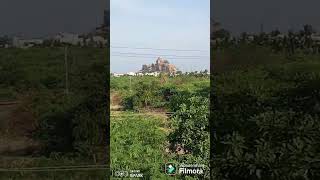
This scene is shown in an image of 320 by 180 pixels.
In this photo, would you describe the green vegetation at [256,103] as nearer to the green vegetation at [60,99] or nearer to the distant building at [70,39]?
the green vegetation at [60,99]

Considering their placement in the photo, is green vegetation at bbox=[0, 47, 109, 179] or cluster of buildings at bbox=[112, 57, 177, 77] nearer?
cluster of buildings at bbox=[112, 57, 177, 77]

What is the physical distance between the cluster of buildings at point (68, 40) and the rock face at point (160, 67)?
473 millimetres

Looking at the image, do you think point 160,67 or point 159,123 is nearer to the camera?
point 160,67

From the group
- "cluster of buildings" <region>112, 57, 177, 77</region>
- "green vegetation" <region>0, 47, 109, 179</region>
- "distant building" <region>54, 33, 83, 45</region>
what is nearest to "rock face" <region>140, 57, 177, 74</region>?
"cluster of buildings" <region>112, 57, 177, 77</region>

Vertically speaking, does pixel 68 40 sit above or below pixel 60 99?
→ above

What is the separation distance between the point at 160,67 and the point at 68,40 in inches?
37.5

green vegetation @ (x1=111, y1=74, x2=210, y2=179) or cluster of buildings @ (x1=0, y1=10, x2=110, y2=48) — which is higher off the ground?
cluster of buildings @ (x1=0, y1=10, x2=110, y2=48)

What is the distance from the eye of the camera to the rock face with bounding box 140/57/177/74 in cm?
496

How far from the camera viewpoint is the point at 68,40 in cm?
515

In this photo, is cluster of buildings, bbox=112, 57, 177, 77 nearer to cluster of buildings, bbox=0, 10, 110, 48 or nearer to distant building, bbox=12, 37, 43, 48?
cluster of buildings, bbox=0, 10, 110, 48

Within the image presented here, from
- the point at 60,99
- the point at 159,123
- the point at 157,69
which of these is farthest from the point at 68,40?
the point at 159,123

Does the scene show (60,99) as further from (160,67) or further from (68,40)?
(160,67)

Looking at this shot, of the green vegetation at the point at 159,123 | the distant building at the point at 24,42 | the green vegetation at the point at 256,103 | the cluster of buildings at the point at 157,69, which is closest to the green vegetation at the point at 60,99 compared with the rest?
the distant building at the point at 24,42

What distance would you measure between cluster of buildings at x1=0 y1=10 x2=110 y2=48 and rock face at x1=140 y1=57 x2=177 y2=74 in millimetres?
473
